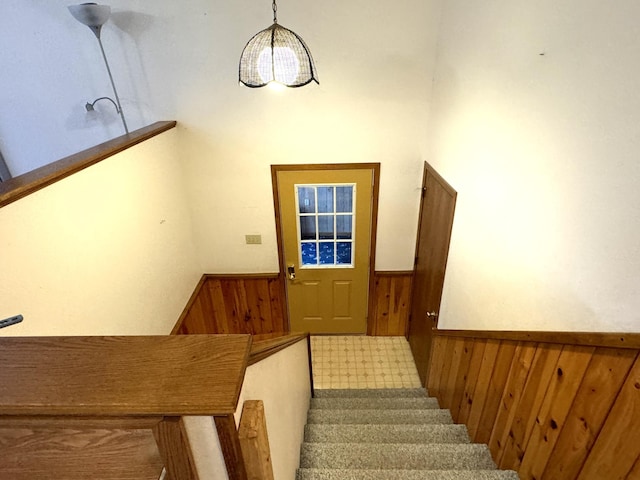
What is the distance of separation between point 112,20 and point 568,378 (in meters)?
3.35

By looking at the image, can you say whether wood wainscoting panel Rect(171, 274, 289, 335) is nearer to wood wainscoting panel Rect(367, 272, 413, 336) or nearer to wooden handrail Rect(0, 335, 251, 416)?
wood wainscoting panel Rect(367, 272, 413, 336)

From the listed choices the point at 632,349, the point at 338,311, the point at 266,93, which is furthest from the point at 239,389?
the point at 338,311

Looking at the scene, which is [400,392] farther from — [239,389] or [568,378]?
[239,389]

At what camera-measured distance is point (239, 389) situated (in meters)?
0.51

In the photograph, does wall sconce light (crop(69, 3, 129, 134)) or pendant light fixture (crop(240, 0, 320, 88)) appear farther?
wall sconce light (crop(69, 3, 129, 134))

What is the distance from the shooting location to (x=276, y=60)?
1.76 m

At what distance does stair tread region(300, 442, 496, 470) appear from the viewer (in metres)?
1.69

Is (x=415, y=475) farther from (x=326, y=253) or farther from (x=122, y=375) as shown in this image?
(x=326, y=253)

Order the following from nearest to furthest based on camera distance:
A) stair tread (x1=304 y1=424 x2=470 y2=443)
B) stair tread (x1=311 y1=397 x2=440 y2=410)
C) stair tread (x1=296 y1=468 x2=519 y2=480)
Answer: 1. stair tread (x1=296 y1=468 x2=519 y2=480)
2. stair tread (x1=304 y1=424 x2=470 y2=443)
3. stair tread (x1=311 y1=397 x2=440 y2=410)

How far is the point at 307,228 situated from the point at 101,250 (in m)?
1.85

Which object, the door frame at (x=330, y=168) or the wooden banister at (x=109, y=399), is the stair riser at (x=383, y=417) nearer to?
the door frame at (x=330, y=168)

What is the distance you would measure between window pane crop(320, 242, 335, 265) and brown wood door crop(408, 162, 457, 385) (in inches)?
32.7

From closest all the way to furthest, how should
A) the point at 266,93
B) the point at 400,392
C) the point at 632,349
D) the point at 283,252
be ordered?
the point at 632,349 < the point at 266,93 < the point at 400,392 < the point at 283,252

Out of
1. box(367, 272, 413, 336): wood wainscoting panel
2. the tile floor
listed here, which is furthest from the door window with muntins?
Answer: the tile floor
